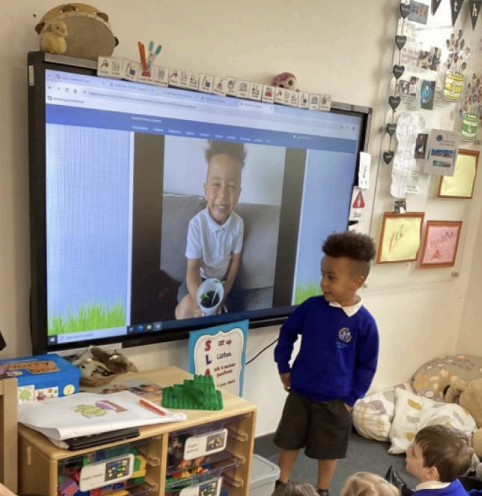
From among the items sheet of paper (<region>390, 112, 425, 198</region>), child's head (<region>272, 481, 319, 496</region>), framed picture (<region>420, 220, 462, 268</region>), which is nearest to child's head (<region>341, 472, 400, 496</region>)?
child's head (<region>272, 481, 319, 496</region>)

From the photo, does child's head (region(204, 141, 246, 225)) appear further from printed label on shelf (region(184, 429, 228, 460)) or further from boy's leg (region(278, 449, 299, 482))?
boy's leg (region(278, 449, 299, 482))

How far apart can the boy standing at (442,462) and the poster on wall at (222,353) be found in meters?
0.82

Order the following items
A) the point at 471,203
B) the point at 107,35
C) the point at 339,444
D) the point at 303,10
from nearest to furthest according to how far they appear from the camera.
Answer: the point at 107,35 → the point at 339,444 → the point at 303,10 → the point at 471,203

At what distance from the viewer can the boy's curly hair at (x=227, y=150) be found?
6.86 ft

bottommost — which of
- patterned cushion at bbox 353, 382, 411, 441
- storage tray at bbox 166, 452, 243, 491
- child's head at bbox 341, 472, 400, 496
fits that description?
patterned cushion at bbox 353, 382, 411, 441

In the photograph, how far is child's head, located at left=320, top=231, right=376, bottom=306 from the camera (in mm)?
2113

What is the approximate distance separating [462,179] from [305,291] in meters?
1.29

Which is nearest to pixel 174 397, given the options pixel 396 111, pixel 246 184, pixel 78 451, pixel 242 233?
pixel 78 451

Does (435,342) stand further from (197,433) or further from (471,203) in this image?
(197,433)

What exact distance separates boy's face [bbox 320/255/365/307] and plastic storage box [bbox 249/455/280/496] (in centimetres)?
68

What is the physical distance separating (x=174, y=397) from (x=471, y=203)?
2.27 metres

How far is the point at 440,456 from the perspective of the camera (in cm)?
167

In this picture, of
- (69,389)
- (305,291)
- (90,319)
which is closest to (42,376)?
(69,389)

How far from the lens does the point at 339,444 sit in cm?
217
